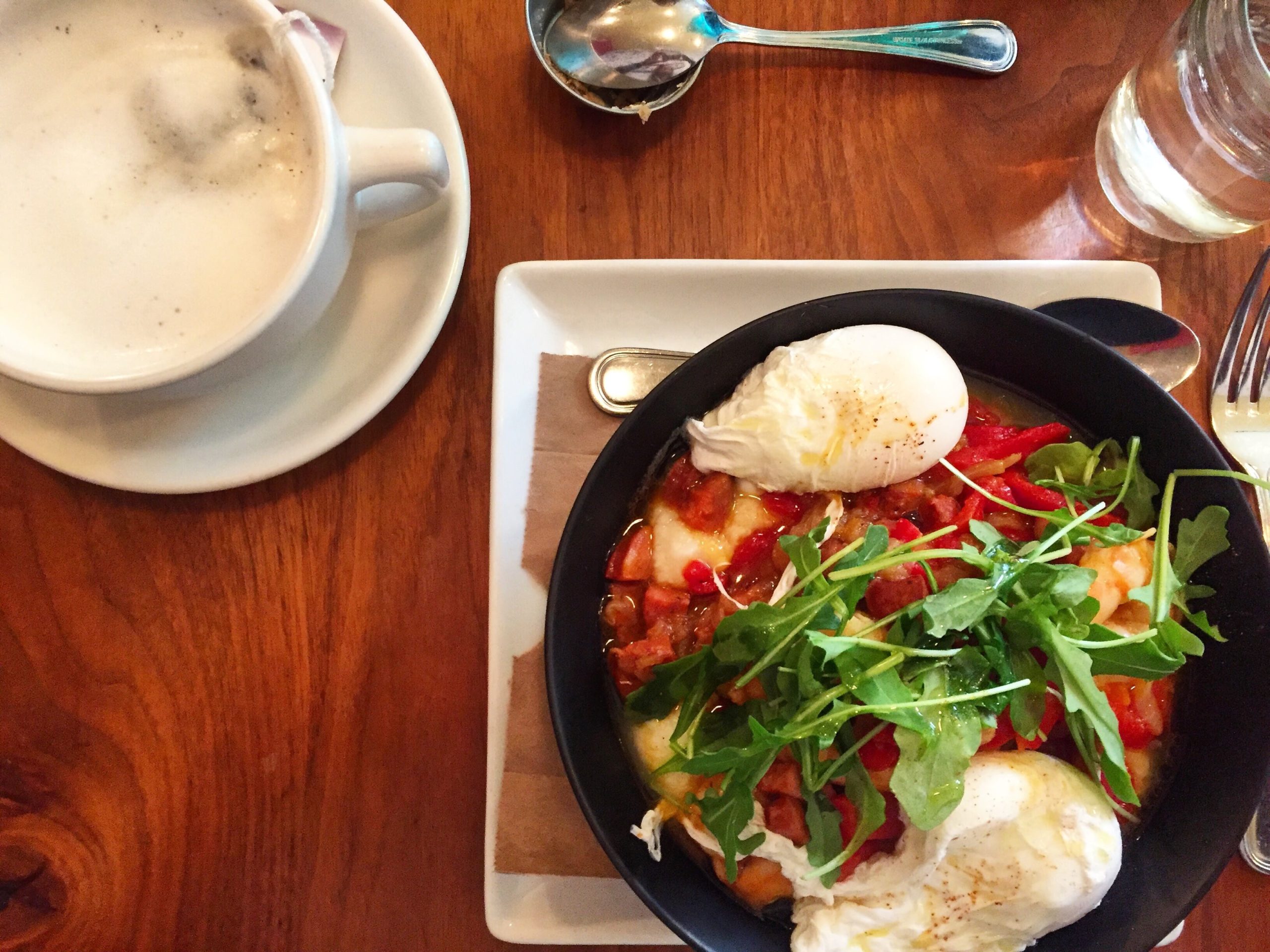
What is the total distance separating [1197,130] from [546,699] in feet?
4.14

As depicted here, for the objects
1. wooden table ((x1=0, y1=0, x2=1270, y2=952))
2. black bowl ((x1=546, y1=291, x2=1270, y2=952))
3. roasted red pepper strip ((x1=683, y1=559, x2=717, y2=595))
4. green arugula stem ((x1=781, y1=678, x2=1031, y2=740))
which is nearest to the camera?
green arugula stem ((x1=781, y1=678, x2=1031, y2=740))

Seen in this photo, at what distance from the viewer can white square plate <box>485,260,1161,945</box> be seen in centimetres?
117

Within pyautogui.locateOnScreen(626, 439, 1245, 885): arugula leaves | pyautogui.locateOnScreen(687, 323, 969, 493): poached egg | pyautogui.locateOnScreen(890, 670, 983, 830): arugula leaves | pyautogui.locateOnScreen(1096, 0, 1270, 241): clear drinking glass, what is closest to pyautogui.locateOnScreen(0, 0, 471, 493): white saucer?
pyautogui.locateOnScreen(687, 323, 969, 493): poached egg

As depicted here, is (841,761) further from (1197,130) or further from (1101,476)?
(1197,130)

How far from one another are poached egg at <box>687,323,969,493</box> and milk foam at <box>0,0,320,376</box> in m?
0.58

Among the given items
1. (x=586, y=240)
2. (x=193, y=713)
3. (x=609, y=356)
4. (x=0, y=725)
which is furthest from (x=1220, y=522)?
(x=0, y=725)

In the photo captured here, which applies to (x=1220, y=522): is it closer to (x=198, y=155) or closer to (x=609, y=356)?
(x=609, y=356)

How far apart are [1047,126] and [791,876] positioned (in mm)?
1177

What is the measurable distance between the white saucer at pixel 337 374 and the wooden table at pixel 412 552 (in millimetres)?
130

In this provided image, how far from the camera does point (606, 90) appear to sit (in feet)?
4.13

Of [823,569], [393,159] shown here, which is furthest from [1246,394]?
[393,159]

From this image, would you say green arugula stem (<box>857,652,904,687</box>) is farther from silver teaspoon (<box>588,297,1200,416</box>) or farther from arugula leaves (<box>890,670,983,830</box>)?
silver teaspoon (<box>588,297,1200,416</box>)

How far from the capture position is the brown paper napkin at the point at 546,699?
1.15 metres

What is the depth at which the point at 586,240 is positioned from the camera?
1.28m
